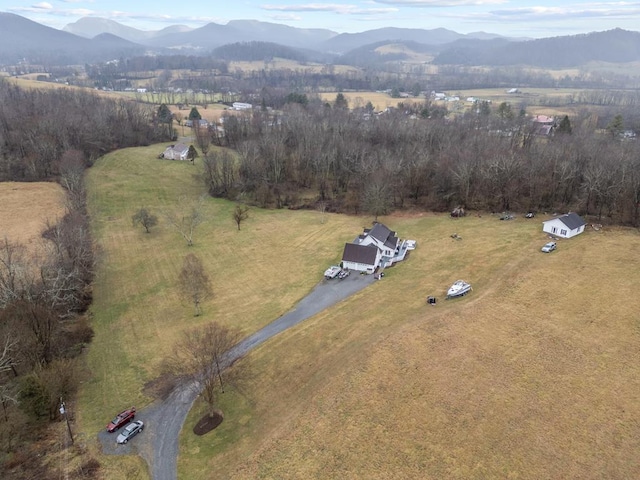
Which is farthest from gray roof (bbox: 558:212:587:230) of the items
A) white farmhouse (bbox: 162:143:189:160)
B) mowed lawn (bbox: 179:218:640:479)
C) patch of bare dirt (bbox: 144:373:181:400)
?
white farmhouse (bbox: 162:143:189:160)

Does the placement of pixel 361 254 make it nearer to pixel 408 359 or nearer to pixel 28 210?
pixel 408 359

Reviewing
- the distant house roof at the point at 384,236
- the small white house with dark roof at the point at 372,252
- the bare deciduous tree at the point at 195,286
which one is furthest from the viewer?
the distant house roof at the point at 384,236

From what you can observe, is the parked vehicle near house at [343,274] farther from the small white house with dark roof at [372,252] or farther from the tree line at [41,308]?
the tree line at [41,308]

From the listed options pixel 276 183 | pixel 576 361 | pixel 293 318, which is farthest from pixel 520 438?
pixel 276 183

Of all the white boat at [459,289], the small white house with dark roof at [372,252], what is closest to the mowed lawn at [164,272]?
the small white house with dark roof at [372,252]

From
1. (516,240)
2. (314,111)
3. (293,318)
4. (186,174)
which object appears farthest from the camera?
(314,111)

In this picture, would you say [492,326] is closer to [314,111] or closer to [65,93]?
[314,111]
